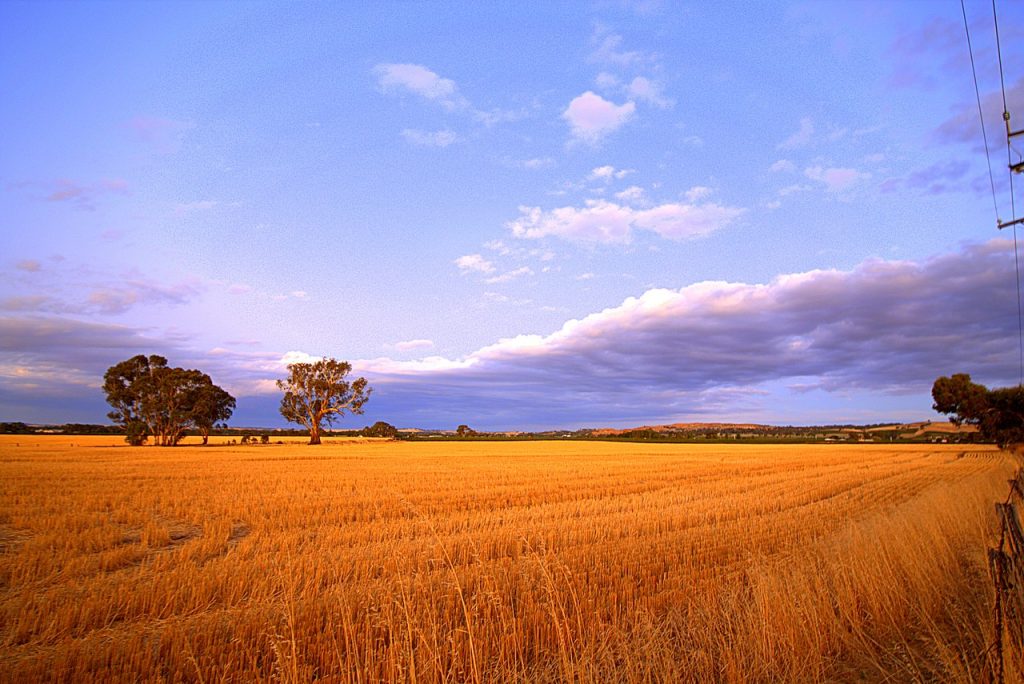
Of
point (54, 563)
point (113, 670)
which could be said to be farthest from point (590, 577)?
point (54, 563)

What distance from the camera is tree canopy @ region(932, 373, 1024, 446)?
6869 cm

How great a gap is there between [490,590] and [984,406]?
9691 centimetres

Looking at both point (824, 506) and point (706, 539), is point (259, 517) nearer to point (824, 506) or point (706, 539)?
point (706, 539)

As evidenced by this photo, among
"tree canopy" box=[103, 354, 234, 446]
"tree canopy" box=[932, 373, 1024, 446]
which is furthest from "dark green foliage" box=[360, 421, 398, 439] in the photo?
"tree canopy" box=[932, 373, 1024, 446]

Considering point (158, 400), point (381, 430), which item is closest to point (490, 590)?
point (158, 400)

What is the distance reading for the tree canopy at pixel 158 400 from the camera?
268 ft

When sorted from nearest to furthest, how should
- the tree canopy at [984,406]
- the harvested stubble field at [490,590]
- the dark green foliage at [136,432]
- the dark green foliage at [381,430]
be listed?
the harvested stubble field at [490,590], the tree canopy at [984,406], the dark green foliage at [136,432], the dark green foliage at [381,430]

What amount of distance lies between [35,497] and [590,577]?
60.6ft

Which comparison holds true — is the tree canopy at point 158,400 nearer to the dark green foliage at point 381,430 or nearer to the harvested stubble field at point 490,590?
the dark green foliage at point 381,430

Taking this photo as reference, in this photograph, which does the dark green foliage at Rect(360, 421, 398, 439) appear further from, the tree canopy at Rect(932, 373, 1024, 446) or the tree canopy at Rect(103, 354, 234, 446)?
the tree canopy at Rect(932, 373, 1024, 446)

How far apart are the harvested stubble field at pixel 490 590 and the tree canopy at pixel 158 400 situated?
242 ft

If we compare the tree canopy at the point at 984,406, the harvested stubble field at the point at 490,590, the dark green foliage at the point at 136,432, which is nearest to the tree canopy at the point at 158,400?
the dark green foliage at the point at 136,432

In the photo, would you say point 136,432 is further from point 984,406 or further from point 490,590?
point 984,406

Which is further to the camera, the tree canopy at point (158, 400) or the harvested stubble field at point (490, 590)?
the tree canopy at point (158, 400)
